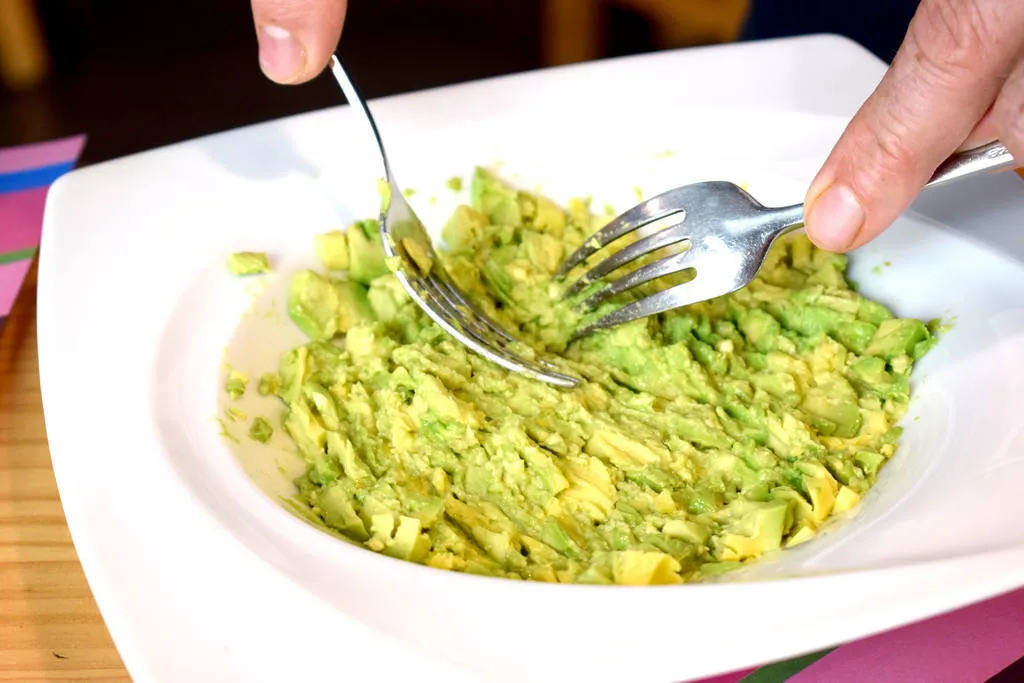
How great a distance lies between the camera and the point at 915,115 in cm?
102

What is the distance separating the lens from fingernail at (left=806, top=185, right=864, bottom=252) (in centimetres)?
108

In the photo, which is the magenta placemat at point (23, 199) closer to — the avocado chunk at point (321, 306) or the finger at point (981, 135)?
the avocado chunk at point (321, 306)

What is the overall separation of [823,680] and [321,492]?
0.59 metres

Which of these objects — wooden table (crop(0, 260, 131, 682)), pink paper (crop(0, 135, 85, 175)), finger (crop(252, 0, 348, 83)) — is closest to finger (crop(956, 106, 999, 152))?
finger (crop(252, 0, 348, 83))

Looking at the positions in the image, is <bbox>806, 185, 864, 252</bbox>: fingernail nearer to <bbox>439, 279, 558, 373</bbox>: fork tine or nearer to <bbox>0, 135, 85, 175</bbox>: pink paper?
<bbox>439, 279, 558, 373</bbox>: fork tine

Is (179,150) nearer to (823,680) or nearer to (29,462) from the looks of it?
(29,462)

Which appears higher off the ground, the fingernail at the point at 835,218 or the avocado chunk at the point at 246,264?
the fingernail at the point at 835,218

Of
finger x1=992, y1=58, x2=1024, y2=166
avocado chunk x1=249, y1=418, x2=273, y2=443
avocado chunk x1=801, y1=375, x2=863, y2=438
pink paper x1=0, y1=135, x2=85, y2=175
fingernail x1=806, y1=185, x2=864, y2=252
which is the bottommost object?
pink paper x1=0, y1=135, x2=85, y2=175

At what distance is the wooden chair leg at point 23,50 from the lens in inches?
131

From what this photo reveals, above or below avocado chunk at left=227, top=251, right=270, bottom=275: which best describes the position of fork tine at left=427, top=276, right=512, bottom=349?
below

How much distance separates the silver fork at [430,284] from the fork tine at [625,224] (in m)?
0.16

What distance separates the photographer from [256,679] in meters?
0.86

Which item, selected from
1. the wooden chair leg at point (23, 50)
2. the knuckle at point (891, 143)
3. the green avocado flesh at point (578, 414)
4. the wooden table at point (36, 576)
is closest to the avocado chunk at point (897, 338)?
the green avocado flesh at point (578, 414)

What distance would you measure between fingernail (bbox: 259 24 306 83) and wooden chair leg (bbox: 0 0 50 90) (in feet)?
8.32
